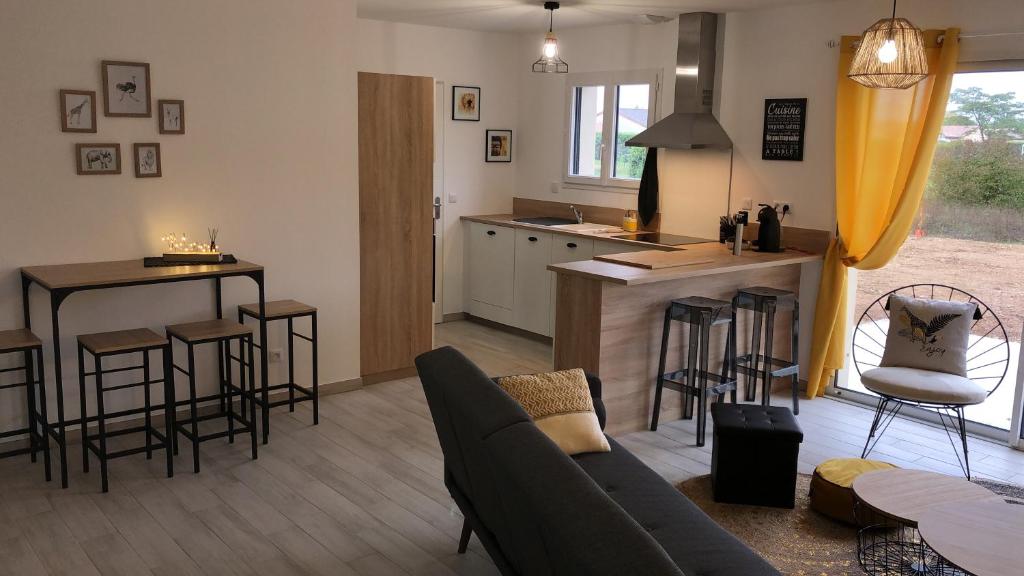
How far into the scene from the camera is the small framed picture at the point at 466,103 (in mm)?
7160

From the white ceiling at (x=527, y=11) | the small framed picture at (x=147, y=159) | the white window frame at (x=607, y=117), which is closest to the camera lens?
the small framed picture at (x=147, y=159)

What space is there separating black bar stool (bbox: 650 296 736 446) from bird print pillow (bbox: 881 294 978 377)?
0.86m

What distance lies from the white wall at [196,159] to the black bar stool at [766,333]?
2.41m

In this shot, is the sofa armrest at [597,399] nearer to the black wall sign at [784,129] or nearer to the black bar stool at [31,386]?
the black bar stool at [31,386]

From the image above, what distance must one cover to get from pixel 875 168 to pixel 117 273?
4.22 metres

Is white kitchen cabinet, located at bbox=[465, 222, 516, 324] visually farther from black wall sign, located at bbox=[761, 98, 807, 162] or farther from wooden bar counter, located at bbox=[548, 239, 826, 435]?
black wall sign, located at bbox=[761, 98, 807, 162]

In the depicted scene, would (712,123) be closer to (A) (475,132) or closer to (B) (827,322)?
(B) (827,322)

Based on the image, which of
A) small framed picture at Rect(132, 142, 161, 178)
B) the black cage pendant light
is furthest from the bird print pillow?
small framed picture at Rect(132, 142, 161, 178)

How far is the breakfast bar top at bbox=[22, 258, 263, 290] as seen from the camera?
387 centimetres

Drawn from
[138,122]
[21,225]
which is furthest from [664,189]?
[21,225]

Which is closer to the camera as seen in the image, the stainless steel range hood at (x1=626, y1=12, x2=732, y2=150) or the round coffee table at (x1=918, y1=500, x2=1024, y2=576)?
the round coffee table at (x1=918, y1=500, x2=1024, y2=576)

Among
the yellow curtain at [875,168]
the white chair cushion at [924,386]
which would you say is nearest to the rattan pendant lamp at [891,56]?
the yellow curtain at [875,168]

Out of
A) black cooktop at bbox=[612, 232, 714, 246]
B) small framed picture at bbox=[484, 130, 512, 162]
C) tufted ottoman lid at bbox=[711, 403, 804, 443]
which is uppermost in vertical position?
small framed picture at bbox=[484, 130, 512, 162]

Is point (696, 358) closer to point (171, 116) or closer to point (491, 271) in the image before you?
point (491, 271)
